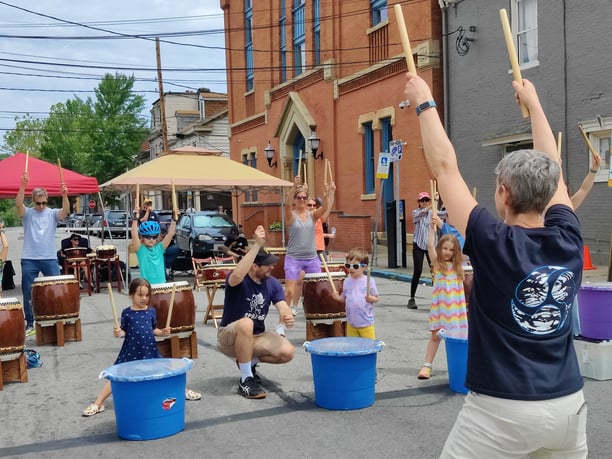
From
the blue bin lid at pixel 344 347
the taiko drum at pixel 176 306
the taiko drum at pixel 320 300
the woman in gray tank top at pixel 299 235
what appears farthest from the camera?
the woman in gray tank top at pixel 299 235

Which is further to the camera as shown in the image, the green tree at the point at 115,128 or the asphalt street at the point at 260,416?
the green tree at the point at 115,128

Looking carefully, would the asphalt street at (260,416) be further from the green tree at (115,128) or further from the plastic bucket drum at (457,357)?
the green tree at (115,128)

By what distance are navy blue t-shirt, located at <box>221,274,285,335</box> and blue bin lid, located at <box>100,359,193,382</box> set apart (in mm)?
984

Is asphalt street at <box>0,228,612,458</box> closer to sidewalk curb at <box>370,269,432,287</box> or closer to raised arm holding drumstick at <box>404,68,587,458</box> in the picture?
raised arm holding drumstick at <box>404,68,587,458</box>

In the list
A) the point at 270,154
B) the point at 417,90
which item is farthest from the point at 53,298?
the point at 270,154

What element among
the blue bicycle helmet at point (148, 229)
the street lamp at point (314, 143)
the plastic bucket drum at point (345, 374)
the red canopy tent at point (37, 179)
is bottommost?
the plastic bucket drum at point (345, 374)

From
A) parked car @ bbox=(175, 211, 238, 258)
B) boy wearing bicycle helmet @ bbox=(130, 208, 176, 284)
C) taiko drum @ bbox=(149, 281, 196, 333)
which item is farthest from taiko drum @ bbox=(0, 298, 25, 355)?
parked car @ bbox=(175, 211, 238, 258)

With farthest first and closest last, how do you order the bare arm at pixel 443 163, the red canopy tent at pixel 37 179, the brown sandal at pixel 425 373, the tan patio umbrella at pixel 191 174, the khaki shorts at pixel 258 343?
the tan patio umbrella at pixel 191 174
the red canopy tent at pixel 37 179
the brown sandal at pixel 425 373
the khaki shorts at pixel 258 343
the bare arm at pixel 443 163

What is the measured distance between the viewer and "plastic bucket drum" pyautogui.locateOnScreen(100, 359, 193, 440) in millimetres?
4586

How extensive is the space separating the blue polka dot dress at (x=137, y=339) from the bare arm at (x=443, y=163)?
374 centimetres

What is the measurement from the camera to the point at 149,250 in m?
7.50

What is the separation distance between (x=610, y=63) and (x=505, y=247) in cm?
1240

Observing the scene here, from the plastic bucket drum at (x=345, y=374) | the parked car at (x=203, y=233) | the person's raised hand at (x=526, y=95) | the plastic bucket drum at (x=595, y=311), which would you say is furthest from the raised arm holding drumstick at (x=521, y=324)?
the parked car at (x=203, y=233)

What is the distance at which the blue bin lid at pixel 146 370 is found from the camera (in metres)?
4.52
